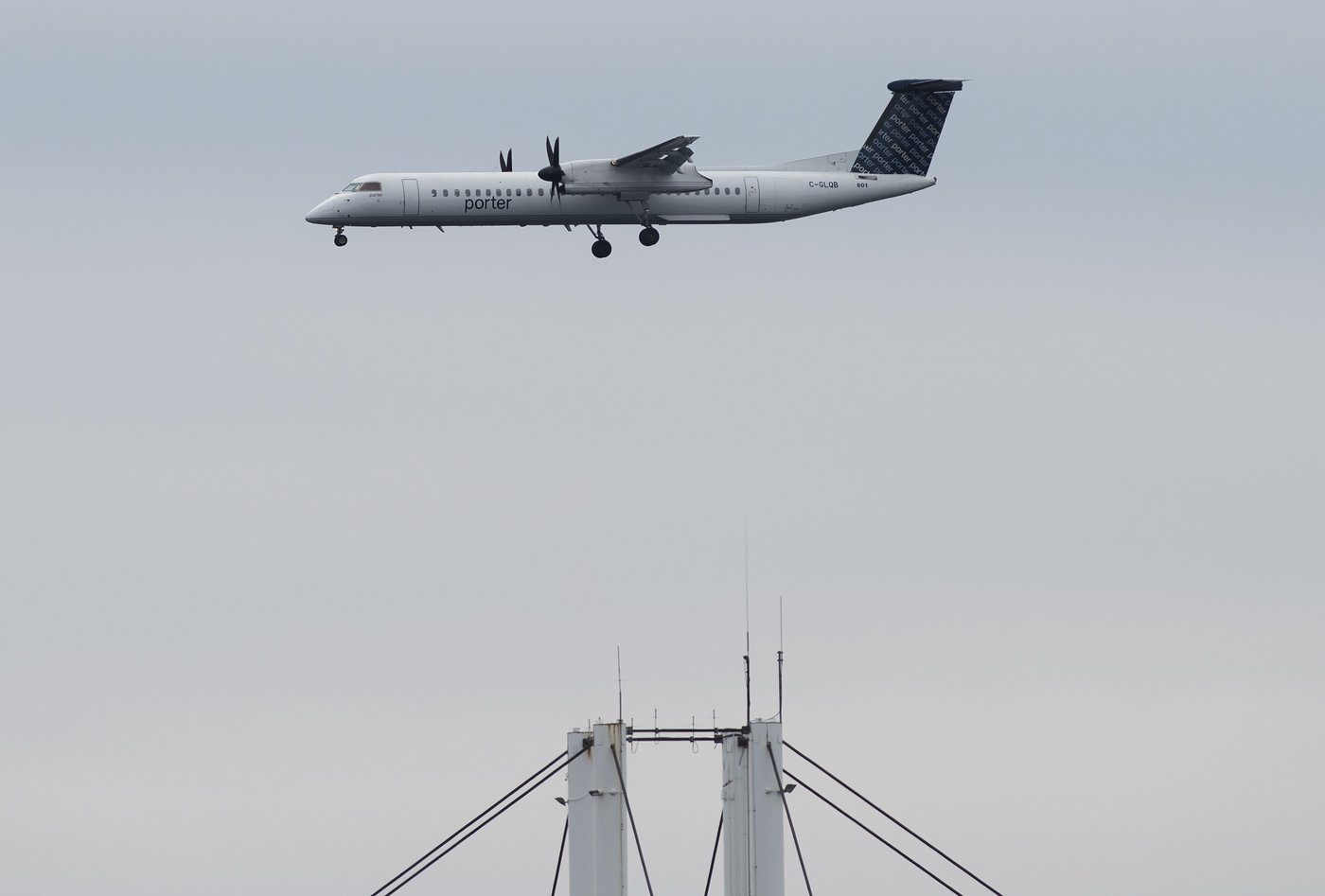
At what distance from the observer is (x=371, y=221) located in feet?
298

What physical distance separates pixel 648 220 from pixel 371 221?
1032 cm

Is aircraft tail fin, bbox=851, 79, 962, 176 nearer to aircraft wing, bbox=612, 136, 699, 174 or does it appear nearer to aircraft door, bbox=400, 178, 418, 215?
aircraft wing, bbox=612, 136, 699, 174

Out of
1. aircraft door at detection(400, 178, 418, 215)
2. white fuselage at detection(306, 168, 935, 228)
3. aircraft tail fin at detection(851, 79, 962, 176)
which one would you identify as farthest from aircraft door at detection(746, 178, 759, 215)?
aircraft door at detection(400, 178, 418, 215)

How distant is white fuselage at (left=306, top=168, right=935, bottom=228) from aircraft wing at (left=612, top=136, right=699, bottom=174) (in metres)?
1.07

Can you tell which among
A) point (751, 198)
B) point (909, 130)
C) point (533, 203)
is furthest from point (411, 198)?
point (909, 130)

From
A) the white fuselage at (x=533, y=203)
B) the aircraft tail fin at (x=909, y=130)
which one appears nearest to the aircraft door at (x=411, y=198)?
the white fuselage at (x=533, y=203)

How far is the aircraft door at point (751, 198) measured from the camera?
9281 cm

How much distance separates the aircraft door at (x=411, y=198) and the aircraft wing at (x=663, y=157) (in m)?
7.42

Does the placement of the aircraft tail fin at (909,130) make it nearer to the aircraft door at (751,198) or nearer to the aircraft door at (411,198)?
the aircraft door at (751,198)

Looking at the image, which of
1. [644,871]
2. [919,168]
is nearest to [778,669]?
[644,871]

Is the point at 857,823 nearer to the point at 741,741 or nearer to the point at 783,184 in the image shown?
the point at 741,741

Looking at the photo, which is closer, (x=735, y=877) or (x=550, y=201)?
(x=735, y=877)

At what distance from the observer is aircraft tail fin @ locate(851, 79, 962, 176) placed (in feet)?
317

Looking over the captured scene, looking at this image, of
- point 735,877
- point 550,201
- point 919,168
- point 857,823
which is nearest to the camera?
point 735,877
